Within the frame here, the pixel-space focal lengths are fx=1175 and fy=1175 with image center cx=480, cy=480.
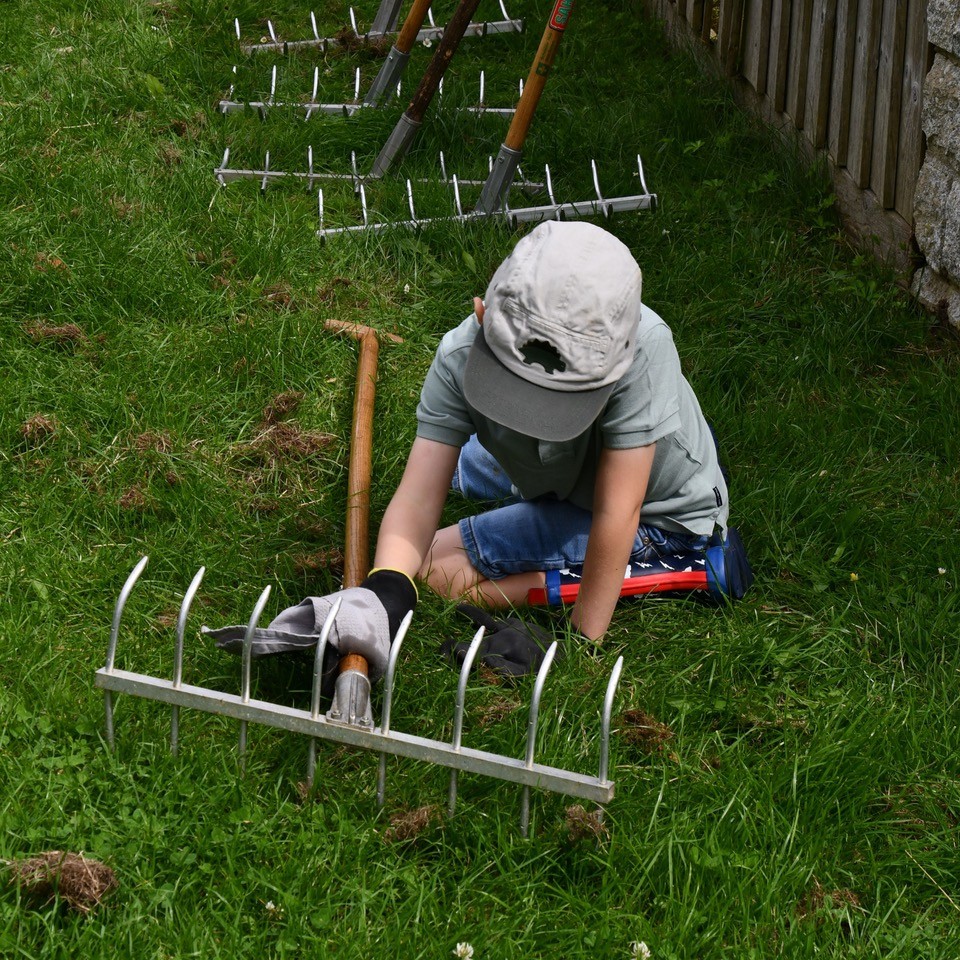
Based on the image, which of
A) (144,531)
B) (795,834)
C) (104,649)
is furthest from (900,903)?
(144,531)

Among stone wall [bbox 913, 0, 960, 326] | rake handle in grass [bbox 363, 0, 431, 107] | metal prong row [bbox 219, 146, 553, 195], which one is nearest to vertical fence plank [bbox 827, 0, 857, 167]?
stone wall [bbox 913, 0, 960, 326]

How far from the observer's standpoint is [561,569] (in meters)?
2.94

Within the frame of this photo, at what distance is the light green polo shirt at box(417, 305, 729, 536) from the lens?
2.48m

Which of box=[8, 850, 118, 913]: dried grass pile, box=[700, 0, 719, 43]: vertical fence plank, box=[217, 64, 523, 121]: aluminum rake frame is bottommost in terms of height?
box=[8, 850, 118, 913]: dried grass pile

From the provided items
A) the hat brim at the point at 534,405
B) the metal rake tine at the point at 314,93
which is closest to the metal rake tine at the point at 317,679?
the hat brim at the point at 534,405

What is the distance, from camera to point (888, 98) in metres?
3.96

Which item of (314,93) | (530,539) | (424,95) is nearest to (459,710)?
(530,539)

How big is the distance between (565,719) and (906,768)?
0.69 meters

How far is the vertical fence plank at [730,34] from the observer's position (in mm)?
5164

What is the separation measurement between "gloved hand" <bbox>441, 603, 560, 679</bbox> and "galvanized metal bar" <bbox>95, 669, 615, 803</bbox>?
1.34 feet

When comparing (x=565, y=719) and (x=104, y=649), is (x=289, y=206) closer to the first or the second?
(x=104, y=649)

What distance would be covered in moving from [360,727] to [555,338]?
2.59 feet

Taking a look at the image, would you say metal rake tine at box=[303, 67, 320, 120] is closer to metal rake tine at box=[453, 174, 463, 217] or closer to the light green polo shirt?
metal rake tine at box=[453, 174, 463, 217]

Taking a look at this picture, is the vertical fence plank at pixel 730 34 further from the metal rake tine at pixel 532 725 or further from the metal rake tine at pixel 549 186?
the metal rake tine at pixel 532 725
